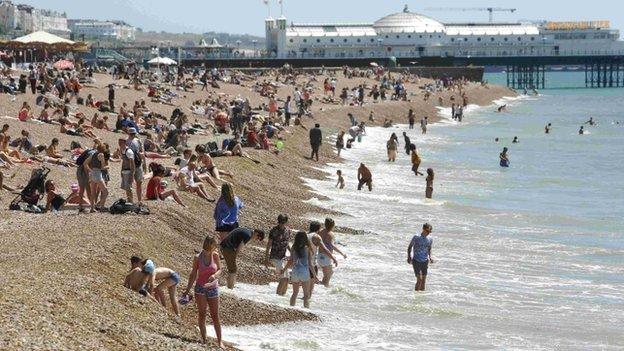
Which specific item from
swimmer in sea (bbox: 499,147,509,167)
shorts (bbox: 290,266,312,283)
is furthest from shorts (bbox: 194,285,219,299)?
swimmer in sea (bbox: 499,147,509,167)

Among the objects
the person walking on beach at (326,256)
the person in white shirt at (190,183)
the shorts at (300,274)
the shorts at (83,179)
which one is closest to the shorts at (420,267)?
the person walking on beach at (326,256)

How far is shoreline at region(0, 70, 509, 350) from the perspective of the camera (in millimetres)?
10995

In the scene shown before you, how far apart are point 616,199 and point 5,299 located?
75.8 ft

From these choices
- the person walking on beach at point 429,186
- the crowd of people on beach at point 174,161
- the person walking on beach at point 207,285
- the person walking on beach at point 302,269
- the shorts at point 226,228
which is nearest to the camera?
the person walking on beach at point 207,285

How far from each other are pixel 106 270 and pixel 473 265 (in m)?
7.45

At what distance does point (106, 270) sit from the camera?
13.5m

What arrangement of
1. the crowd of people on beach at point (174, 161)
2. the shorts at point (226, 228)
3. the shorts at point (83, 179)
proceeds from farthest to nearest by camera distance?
the shorts at point (83, 179) < the shorts at point (226, 228) < the crowd of people on beach at point (174, 161)

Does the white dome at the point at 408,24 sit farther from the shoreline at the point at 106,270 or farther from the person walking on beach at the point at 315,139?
the shoreline at the point at 106,270

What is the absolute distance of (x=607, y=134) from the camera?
6312cm

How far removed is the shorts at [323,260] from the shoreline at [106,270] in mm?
685

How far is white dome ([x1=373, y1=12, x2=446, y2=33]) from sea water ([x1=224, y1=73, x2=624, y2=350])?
4030 inches

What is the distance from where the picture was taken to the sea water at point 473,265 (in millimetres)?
14383

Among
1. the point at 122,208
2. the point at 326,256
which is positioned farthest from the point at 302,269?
the point at 122,208

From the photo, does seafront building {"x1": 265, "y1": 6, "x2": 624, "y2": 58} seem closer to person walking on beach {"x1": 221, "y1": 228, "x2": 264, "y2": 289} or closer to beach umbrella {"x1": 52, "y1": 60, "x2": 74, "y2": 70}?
beach umbrella {"x1": 52, "y1": 60, "x2": 74, "y2": 70}
